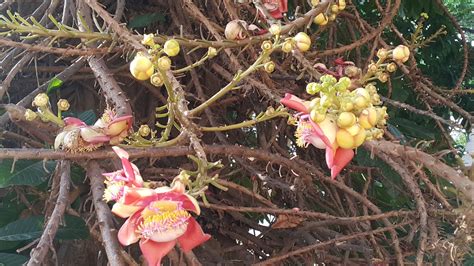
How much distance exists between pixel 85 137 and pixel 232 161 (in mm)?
453

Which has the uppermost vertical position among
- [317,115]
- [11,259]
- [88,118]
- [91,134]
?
[317,115]

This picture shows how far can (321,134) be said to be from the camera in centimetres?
52

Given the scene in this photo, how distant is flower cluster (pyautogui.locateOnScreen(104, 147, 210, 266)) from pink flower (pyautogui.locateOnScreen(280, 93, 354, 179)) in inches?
5.2

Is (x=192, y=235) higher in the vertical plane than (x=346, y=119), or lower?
lower

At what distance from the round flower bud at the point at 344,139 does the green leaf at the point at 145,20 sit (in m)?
0.70

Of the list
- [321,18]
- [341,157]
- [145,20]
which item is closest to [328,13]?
[321,18]

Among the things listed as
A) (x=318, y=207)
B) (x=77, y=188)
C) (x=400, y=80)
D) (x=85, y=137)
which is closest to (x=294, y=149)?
(x=318, y=207)

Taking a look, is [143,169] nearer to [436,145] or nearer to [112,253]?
[112,253]

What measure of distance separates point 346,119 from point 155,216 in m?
0.18

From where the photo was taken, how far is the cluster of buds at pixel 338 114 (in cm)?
50

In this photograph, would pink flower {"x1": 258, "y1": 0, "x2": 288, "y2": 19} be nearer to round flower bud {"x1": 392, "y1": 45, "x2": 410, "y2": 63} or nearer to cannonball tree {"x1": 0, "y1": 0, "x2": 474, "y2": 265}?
cannonball tree {"x1": 0, "y1": 0, "x2": 474, "y2": 265}

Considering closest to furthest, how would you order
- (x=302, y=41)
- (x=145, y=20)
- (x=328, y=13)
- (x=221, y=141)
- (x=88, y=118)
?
(x=302, y=41) → (x=328, y=13) → (x=88, y=118) → (x=221, y=141) → (x=145, y=20)

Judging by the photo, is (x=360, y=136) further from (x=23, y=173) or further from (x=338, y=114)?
(x=23, y=173)

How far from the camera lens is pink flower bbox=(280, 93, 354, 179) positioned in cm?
52
